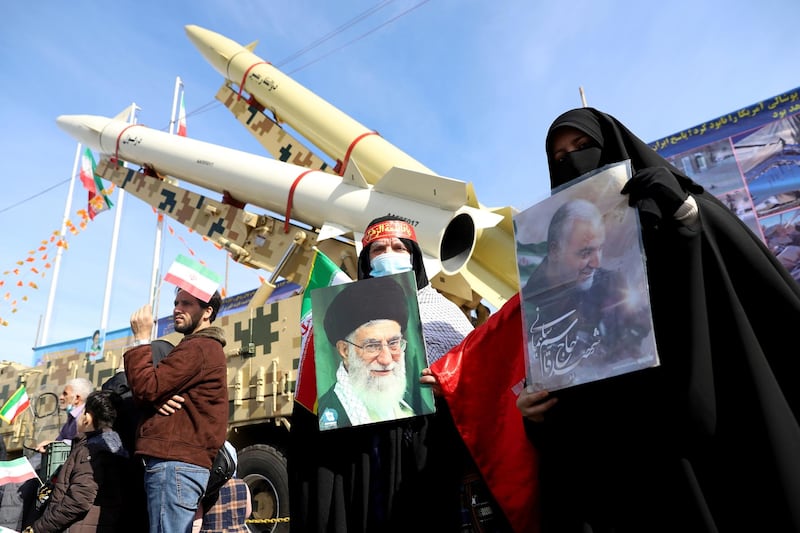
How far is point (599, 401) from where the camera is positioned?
1.43 m

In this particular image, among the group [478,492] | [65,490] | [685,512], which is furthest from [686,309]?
[65,490]

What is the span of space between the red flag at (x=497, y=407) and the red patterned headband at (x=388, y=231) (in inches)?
24.5

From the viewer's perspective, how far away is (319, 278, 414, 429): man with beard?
180cm

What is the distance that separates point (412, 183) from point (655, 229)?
4.30 metres

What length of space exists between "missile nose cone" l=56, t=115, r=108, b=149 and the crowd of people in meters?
8.00

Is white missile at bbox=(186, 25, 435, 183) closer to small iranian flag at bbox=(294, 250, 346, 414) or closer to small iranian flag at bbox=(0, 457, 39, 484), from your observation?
small iranian flag at bbox=(294, 250, 346, 414)

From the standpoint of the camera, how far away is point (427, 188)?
5516mm

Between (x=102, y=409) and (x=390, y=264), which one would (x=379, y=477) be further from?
(x=102, y=409)

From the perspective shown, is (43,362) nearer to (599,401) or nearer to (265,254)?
(265,254)

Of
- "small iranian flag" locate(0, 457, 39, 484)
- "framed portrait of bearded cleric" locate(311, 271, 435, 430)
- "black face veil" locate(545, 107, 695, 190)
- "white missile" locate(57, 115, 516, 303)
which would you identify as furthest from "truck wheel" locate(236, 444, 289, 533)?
"black face veil" locate(545, 107, 695, 190)

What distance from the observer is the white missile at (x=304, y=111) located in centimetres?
682

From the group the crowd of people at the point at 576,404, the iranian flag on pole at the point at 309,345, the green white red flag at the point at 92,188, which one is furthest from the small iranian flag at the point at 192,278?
the green white red flag at the point at 92,188

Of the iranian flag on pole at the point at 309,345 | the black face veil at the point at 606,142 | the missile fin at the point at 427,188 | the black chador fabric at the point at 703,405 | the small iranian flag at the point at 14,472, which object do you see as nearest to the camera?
the black chador fabric at the point at 703,405

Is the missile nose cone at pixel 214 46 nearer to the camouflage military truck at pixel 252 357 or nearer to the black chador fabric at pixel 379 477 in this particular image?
the camouflage military truck at pixel 252 357
